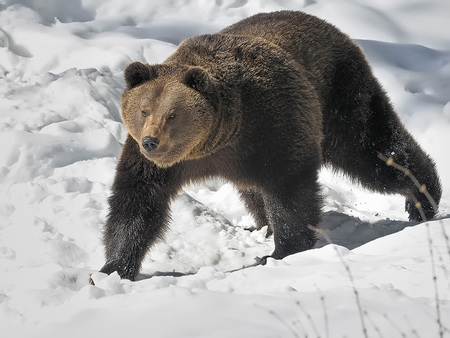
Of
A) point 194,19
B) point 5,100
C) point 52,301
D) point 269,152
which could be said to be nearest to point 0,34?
point 5,100

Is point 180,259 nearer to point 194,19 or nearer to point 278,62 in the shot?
point 278,62

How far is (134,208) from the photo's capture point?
231 inches

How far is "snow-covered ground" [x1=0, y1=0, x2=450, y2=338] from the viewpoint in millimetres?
3338

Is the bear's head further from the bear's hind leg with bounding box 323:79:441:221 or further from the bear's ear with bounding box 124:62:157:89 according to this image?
the bear's hind leg with bounding box 323:79:441:221

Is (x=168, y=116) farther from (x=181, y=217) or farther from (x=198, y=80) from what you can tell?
(x=181, y=217)

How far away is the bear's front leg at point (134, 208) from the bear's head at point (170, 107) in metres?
0.27

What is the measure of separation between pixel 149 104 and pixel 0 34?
6.92 metres

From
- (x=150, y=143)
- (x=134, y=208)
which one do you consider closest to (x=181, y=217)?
(x=134, y=208)

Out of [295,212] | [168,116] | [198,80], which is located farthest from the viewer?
[295,212]

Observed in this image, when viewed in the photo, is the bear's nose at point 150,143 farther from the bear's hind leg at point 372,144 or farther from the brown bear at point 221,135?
the bear's hind leg at point 372,144

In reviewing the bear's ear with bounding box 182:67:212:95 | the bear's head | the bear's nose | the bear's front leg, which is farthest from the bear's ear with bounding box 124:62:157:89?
the bear's nose

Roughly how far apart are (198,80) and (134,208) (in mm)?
1168

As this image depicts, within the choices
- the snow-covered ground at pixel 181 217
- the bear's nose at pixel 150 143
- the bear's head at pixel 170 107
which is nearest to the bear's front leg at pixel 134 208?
the bear's head at pixel 170 107

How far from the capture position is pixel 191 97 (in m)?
5.50
